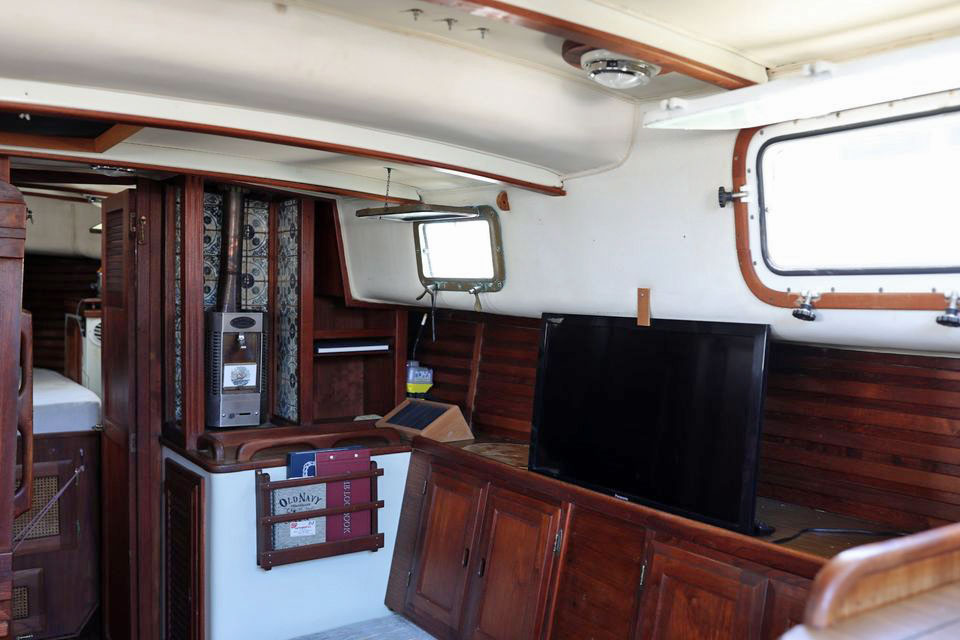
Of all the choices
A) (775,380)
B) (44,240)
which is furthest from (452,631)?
(44,240)

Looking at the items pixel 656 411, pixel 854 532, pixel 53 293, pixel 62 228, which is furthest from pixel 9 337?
pixel 53 293

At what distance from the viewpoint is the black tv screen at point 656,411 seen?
2.28 metres

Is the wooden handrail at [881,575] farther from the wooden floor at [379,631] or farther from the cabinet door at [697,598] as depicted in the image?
the wooden floor at [379,631]

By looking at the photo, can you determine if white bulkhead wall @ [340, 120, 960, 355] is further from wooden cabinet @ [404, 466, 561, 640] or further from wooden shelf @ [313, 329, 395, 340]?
wooden shelf @ [313, 329, 395, 340]

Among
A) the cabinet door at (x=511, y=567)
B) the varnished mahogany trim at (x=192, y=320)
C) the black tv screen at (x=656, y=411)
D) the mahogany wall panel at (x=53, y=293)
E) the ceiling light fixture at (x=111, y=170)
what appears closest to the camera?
the black tv screen at (x=656, y=411)

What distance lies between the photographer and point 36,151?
2.87 metres

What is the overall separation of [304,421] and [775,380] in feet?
7.24

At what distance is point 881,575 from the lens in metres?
0.92

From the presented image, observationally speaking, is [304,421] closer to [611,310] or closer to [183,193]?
[183,193]

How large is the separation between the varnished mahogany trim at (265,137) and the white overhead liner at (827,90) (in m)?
0.84

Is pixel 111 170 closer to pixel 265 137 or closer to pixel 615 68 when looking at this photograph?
pixel 265 137

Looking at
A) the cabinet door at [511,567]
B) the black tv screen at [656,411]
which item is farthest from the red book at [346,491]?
the black tv screen at [656,411]

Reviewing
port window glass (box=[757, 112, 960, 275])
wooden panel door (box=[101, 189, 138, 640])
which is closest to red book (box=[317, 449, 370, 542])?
wooden panel door (box=[101, 189, 138, 640])

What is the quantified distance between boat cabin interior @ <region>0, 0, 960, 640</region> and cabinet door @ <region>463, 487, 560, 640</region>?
1 centimetres
